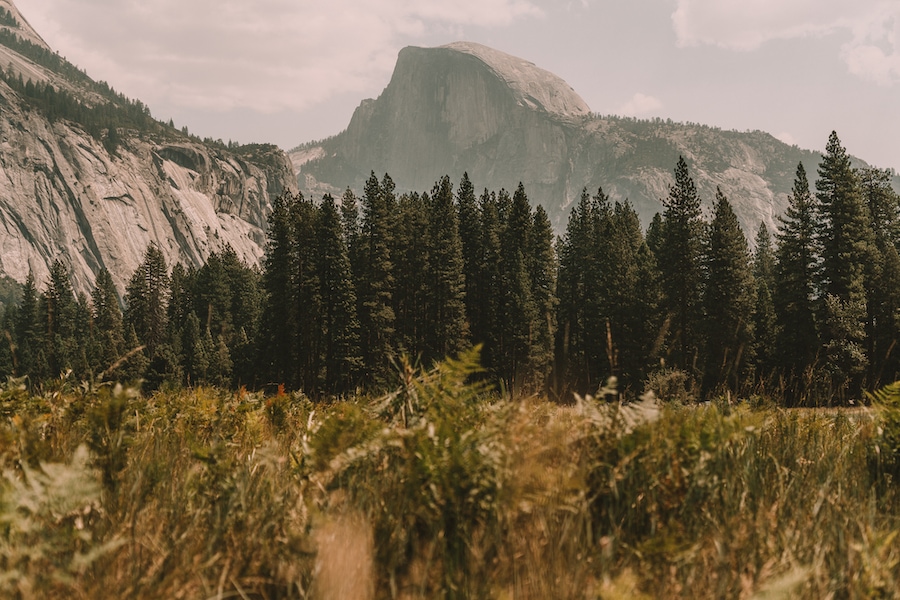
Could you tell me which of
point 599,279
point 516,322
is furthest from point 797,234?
point 516,322

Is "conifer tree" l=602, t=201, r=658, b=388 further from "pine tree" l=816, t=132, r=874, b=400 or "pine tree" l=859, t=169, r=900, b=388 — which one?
"pine tree" l=859, t=169, r=900, b=388

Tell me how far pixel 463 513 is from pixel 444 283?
1984 inches

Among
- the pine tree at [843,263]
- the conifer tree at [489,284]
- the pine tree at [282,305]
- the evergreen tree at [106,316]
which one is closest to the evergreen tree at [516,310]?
the conifer tree at [489,284]

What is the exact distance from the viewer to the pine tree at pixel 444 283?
5088cm

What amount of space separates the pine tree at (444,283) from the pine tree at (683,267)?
17.4 meters

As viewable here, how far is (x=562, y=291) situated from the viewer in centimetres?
6775

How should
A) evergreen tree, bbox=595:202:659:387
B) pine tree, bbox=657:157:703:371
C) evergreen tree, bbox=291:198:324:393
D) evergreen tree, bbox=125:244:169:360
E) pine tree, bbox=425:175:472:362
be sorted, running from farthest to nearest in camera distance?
evergreen tree, bbox=125:244:169:360, evergreen tree, bbox=291:198:324:393, pine tree, bbox=425:175:472:362, evergreen tree, bbox=595:202:659:387, pine tree, bbox=657:157:703:371

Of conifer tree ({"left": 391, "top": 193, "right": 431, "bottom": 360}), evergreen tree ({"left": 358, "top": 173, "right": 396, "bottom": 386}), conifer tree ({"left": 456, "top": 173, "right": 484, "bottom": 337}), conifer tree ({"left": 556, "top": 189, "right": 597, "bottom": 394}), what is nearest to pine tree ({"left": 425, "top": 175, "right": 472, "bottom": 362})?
conifer tree ({"left": 391, "top": 193, "right": 431, "bottom": 360})

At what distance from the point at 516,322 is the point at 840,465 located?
48.9 meters

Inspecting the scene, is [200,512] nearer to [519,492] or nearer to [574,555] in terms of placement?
[519,492]

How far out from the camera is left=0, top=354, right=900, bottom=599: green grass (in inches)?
71.6

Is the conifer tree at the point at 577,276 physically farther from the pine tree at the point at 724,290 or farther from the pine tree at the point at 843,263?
the pine tree at the point at 843,263

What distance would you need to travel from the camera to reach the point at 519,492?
2.12 m

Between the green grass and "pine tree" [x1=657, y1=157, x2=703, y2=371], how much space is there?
44.5m
